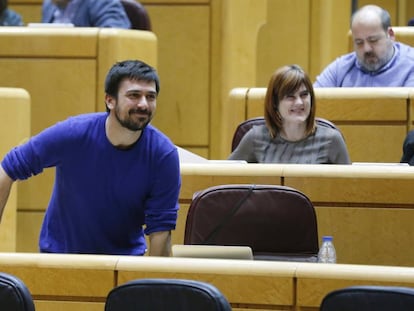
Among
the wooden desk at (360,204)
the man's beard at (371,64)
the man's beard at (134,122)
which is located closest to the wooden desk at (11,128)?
the wooden desk at (360,204)

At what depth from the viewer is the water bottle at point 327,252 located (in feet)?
13.6

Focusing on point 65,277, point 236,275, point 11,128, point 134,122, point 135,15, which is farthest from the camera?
point 135,15

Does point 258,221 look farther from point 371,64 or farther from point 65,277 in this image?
point 371,64

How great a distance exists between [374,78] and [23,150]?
91.4 inches

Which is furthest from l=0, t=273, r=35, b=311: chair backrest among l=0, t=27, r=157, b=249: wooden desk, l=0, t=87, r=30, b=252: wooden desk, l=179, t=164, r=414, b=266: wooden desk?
l=0, t=27, r=157, b=249: wooden desk

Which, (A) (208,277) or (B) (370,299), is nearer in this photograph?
(B) (370,299)

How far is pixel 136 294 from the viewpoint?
2.95 meters

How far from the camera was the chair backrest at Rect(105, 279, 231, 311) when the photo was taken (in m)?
2.90

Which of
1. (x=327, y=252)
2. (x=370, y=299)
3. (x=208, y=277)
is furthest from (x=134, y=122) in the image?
(x=370, y=299)

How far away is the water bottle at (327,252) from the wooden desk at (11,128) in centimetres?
182

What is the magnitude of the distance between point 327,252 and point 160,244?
54 cm

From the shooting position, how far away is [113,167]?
4082 millimetres

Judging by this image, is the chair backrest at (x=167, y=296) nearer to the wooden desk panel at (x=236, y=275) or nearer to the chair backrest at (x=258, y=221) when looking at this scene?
the wooden desk panel at (x=236, y=275)

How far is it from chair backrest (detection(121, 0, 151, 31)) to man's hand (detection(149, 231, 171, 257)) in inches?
108
